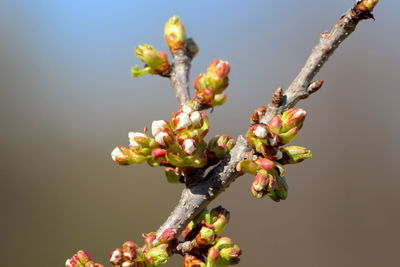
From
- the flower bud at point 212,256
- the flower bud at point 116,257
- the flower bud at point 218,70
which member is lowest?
the flower bud at point 116,257

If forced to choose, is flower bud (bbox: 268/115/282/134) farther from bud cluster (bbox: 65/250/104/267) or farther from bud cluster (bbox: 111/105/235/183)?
bud cluster (bbox: 65/250/104/267)

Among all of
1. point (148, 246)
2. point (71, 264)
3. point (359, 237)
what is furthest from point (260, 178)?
point (359, 237)

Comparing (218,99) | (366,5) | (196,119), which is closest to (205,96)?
(218,99)

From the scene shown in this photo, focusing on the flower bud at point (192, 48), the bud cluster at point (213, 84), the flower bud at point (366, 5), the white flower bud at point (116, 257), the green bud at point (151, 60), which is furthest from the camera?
the flower bud at point (192, 48)

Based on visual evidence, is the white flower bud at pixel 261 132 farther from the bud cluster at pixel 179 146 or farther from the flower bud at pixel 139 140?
the flower bud at pixel 139 140

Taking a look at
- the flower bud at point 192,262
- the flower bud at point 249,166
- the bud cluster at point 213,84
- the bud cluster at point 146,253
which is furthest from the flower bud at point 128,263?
the bud cluster at point 213,84

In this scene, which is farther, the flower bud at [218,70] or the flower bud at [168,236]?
the flower bud at [218,70]

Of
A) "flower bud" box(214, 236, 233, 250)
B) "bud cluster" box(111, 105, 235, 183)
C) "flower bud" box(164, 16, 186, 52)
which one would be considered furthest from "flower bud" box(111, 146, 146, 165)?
"flower bud" box(164, 16, 186, 52)
